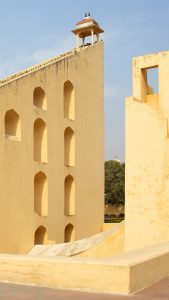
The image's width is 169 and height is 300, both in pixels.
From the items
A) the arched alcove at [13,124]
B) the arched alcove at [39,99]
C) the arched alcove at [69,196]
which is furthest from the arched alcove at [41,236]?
the arched alcove at [39,99]

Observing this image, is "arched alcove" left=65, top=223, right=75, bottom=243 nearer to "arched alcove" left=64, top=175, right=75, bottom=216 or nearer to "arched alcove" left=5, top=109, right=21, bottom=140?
"arched alcove" left=64, top=175, right=75, bottom=216

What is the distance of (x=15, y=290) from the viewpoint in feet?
14.8

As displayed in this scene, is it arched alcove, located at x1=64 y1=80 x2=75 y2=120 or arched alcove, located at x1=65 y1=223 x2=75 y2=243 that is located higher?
arched alcove, located at x1=64 y1=80 x2=75 y2=120

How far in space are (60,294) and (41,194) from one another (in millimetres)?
13617

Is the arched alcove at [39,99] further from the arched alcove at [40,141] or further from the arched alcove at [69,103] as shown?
the arched alcove at [69,103]

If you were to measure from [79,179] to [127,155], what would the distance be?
34.1ft

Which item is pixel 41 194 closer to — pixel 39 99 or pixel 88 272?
pixel 39 99

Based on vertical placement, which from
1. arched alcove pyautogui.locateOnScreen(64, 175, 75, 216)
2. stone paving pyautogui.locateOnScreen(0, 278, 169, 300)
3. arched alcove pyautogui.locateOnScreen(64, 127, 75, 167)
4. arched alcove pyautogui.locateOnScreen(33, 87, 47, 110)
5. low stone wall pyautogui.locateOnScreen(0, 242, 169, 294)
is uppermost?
arched alcove pyautogui.locateOnScreen(33, 87, 47, 110)

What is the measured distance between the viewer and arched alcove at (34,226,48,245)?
17.2m

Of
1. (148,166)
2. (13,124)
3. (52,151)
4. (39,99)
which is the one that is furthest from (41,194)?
(148,166)

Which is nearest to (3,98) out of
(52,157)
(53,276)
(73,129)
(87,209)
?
(52,157)

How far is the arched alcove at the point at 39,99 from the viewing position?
17.7 meters

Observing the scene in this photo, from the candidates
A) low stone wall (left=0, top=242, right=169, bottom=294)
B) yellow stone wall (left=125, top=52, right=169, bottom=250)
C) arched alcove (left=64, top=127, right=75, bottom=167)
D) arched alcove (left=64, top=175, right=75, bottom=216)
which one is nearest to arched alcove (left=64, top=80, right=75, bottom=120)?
arched alcove (left=64, top=127, right=75, bottom=167)

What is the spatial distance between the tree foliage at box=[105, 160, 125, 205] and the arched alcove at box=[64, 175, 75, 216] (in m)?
16.4
